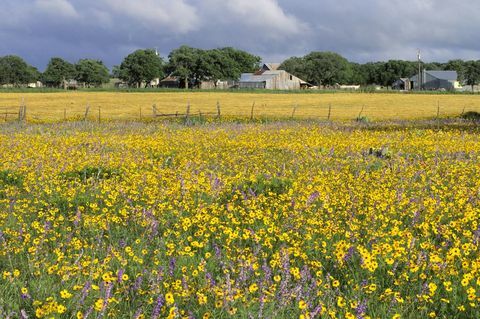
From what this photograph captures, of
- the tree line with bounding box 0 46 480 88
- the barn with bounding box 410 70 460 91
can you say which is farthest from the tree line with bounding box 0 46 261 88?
the barn with bounding box 410 70 460 91

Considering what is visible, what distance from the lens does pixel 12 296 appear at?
4.72m

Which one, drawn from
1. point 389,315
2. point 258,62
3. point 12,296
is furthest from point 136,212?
point 258,62

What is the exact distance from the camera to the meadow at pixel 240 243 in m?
4.50

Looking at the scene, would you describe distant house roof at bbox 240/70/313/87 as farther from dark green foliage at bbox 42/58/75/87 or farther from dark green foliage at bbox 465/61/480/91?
dark green foliage at bbox 465/61/480/91

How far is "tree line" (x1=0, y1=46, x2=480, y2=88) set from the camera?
15725 cm

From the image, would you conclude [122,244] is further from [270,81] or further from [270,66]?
[270,66]

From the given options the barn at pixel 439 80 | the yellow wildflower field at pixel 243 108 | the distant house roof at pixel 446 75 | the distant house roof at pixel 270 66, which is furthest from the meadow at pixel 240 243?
the distant house roof at pixel 270 66

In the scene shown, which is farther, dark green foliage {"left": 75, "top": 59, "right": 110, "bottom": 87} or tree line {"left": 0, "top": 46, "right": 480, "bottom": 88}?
dark green foliage {"left": 75, "top": 59, "right": 110, "bottom": 87}

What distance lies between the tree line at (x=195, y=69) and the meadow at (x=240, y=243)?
146 m

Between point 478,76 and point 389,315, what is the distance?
19725 cm

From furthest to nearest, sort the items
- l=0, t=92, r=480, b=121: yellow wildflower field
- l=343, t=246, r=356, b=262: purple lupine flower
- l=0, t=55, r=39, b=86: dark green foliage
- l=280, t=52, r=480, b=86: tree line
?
l=280, t=52, r=480, b=86: tree line < l=0, t=55, r=39, b=86: dark green foliage < l=0, t=92, r=480, b=121: yellow wildflower field < l=343, t=246, r=356, b=262: purple lupine flower

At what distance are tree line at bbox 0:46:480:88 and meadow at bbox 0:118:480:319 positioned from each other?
145759mm

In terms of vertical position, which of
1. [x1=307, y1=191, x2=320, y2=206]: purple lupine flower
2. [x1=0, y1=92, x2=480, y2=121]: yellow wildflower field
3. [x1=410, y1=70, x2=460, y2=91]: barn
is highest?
[x1=410, y1=70, x2=460, y2=91]: barn

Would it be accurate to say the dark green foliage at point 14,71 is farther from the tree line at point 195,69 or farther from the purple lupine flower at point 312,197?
the purple lupine flower at point 312,197
